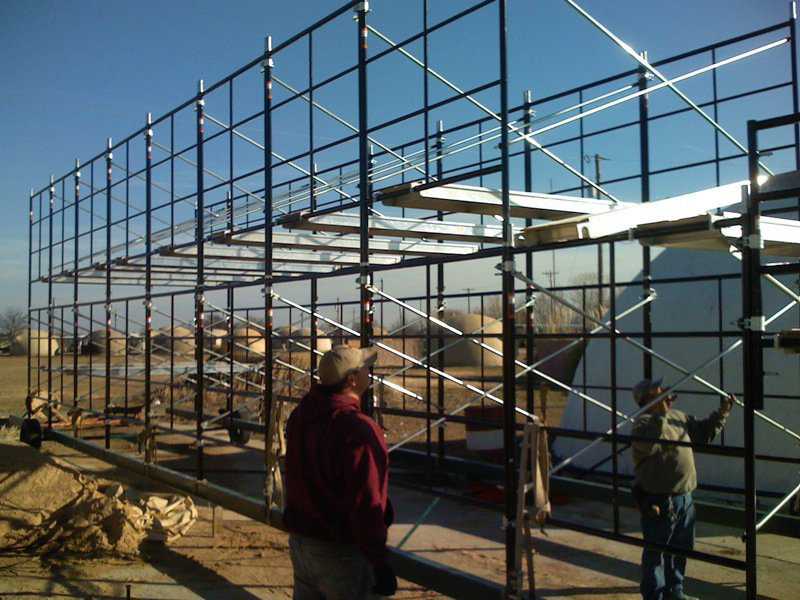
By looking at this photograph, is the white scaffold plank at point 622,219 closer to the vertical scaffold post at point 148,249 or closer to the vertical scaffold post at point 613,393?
the vertical scaffold post at point 613,393

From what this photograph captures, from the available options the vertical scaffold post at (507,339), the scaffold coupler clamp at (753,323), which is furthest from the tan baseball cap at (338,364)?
the scaffold coupler clamp at (753,323)

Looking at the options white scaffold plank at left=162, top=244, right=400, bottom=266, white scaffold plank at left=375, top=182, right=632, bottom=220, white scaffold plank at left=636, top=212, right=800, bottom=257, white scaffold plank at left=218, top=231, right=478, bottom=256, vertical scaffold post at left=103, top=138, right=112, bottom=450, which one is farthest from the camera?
vertical scaffold post at left=103, top=138, right=112, bottom=450

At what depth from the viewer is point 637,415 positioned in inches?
211

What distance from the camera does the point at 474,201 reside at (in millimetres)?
5578

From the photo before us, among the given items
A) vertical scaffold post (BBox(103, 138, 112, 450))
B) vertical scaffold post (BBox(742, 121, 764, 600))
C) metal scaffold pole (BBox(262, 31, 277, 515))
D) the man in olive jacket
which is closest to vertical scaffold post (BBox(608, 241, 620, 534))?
the man in olive jacket

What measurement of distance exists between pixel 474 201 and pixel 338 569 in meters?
2.99

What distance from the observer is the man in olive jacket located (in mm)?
5352

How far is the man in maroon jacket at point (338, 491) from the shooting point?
130 inches

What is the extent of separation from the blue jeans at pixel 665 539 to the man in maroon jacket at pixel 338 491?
8.33ft

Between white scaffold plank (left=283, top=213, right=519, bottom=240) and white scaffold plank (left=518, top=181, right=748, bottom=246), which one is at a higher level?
white scaffold plank (left=283, top=213, right=519, bottom=240)

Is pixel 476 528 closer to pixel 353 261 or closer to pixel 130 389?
pixel 353 261

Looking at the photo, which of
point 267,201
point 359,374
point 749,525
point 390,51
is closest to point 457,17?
point 390,51

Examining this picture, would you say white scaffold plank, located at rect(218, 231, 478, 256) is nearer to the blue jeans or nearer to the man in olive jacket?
the man in olive jacket

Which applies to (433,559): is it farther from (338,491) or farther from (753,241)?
(753,241)
